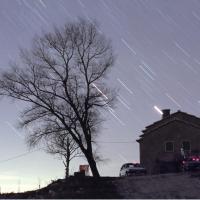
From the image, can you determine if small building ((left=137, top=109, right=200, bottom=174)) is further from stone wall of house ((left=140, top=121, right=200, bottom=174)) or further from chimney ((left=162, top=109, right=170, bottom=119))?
chimney ((left=162, top=109, right=170, bottom=119))

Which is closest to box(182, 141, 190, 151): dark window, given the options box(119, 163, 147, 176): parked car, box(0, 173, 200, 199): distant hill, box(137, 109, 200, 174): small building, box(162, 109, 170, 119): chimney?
box(137, 109, 200, 174): small building

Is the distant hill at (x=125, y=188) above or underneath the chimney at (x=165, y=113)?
underneath

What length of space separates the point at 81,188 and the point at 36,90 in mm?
11312

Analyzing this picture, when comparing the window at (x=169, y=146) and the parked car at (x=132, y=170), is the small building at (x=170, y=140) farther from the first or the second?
the parked car at (x=132, y=170)

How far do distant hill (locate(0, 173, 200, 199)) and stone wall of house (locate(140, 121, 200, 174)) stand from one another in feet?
62.9

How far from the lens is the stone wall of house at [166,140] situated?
6419cm

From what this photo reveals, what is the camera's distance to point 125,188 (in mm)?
41188

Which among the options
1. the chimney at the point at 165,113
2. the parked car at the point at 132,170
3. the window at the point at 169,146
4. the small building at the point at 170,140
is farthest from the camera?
the chimney at the point at 165,113

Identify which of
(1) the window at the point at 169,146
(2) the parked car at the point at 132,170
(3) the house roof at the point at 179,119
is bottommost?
(2) the parked car at the point at 132,170

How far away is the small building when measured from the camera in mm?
64188

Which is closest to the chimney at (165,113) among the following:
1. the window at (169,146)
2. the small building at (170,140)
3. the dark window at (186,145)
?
the small building at (170,140)

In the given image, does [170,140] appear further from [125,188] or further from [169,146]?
[125,188]

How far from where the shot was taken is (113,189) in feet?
136

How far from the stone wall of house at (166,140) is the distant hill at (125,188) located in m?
19.2
